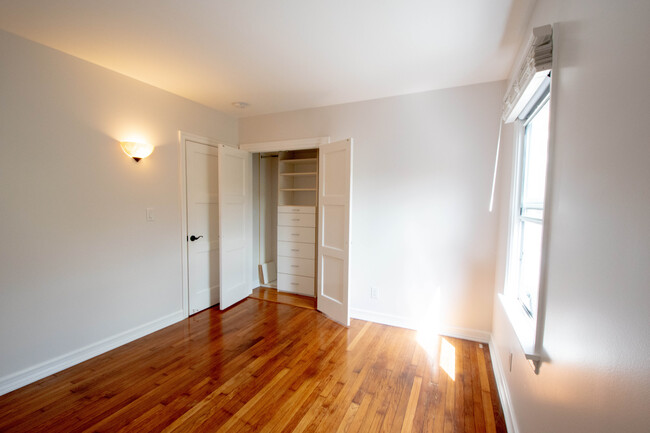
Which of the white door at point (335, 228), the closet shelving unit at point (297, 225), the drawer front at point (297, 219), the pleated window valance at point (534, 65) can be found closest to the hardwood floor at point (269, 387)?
the white door at point (335, 228)

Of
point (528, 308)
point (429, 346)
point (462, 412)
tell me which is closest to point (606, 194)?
point (528, 308)

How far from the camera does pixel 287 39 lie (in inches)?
80.1

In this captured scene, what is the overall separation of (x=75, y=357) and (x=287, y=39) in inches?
126

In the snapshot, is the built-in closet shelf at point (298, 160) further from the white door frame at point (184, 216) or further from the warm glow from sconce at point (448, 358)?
the warm glow from sconce at point (448, 358)

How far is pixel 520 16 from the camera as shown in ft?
5.68

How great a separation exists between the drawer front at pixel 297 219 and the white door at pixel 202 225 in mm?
947

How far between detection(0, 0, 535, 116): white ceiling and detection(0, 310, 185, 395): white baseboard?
255 centimetres

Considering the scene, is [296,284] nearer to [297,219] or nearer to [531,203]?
[297,219]

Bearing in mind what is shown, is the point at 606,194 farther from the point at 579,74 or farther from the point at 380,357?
the point at 380,357

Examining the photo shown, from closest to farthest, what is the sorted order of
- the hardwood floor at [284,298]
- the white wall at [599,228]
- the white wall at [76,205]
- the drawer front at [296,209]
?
the white wall at [599,228] < the white wall at [76,205] < the hardwood floor at [284,298] < the drawer front at [296,209]

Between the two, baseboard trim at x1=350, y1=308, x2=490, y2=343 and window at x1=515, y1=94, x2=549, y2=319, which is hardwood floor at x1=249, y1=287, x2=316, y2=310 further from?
window at x1=515, y1=94, x2=549, y2=319

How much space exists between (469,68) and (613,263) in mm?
2287

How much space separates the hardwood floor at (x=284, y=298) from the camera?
374 cm

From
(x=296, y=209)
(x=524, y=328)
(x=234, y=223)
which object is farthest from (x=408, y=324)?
(x=234, y=223)
